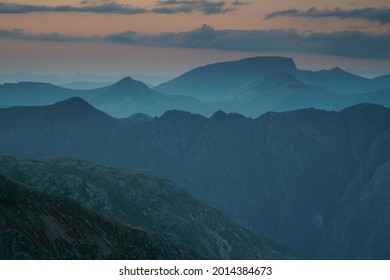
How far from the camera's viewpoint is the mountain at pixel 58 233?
134 metres

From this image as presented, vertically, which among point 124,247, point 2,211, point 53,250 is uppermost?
point 2,211

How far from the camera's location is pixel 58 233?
151 metres

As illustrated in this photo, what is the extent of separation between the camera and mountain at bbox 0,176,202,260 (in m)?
134

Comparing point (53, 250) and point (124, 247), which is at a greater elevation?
point (53, 250)

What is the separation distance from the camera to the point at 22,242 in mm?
132250
